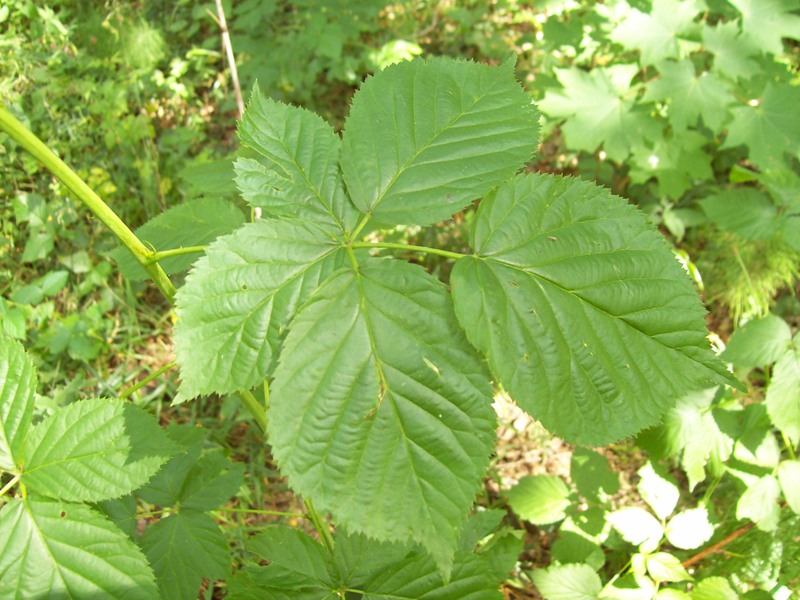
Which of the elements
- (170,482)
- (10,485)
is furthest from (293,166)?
(170,482)

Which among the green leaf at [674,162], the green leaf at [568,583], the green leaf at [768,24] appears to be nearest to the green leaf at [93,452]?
the green leaf at [568,583]

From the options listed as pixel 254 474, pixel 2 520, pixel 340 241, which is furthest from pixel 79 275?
pixel 340 241

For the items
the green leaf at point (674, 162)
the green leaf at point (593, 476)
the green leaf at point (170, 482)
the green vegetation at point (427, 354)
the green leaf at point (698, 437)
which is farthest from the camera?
the green leaf at point (674, 162)

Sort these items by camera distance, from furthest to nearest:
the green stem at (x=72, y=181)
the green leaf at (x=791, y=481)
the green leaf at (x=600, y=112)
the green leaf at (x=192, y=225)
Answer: the green leaf at (x=600, y=112) → the green leaf at (x=791, y=481) → the green leaf at (x=192, y=225) → the green stem at (x=72, y=181)

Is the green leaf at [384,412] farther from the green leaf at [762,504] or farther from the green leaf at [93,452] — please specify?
the green leaf at [762,504]

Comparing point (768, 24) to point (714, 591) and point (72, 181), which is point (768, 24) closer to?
point (714, 591)

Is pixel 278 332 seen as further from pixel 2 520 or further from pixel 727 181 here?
pixel 727 181

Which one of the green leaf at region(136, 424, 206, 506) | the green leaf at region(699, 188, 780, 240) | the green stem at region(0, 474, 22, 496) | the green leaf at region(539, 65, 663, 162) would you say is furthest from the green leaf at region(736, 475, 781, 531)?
the green stem at region(0, 474, 22, 496)
